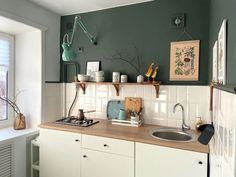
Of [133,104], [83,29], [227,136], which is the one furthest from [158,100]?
[227,136]

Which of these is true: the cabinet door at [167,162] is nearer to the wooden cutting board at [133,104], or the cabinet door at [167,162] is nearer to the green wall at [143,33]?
the wooden cutting board at [133,104]

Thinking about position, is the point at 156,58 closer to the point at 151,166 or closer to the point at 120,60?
the point at 120,60

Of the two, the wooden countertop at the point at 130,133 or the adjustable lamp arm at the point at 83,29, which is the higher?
the adjustable lamp arm at the point at 83,29

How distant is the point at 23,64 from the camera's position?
2.50 metres

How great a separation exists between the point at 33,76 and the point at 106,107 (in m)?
1.08

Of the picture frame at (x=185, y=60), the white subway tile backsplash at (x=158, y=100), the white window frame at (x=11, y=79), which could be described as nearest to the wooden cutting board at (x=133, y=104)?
the white subway tile backsplash at (x=158, y=100)

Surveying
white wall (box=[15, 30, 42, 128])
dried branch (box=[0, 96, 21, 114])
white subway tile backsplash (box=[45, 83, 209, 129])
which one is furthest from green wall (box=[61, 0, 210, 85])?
dried branch (box=[0, 96, 21, 114])

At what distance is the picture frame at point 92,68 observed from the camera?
2.46 meters

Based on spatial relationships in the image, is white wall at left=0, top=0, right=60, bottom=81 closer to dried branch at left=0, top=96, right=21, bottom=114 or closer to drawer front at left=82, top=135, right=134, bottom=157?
dried branch at left=0, top=96, right=21, bottom=114

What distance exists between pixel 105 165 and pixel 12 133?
1267 millimetres

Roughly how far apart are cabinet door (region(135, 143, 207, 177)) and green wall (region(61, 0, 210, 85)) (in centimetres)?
87

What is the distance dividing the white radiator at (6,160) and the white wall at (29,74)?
50cm

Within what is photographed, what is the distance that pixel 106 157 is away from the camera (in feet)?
5.65

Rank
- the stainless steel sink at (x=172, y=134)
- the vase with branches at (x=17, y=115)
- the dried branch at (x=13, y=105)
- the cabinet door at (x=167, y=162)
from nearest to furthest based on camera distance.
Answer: the cabinet door at (x=167, y=162), the stainless steel sink at (x=172, y=134), the vase with branches at (x=17, y=115), the dried branch at (x=13, y=105)
